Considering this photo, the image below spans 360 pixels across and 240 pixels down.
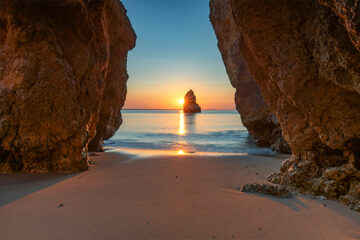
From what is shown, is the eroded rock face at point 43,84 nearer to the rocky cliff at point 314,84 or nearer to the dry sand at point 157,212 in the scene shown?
the dry sand at point 157,212

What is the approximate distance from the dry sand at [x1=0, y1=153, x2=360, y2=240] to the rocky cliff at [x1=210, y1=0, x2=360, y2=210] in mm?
637

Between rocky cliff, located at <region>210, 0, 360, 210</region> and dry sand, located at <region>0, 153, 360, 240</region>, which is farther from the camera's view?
rocky cliff, located at <region>210, 0, 360, 210</region>

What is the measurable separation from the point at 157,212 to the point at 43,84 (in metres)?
4.69

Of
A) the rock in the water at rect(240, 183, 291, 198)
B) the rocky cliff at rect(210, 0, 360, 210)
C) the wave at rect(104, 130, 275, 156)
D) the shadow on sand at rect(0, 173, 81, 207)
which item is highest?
the rocky cliff at rect(210, 0, 360, 210)

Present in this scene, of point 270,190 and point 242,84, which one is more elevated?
point 242,84

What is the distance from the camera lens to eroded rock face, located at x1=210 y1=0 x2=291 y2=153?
1461 centimetres

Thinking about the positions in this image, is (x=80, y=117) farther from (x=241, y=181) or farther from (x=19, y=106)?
(x=241, y=181)

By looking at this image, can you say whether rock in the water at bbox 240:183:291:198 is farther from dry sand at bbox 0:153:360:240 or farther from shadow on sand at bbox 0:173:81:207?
shadow on sand at bbox 0:173:81:207

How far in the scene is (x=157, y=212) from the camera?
3.32m

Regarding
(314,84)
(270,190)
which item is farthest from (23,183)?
(314,84)

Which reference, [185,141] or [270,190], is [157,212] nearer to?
[270,190]

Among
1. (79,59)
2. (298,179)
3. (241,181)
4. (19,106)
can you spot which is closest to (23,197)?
(19,106)

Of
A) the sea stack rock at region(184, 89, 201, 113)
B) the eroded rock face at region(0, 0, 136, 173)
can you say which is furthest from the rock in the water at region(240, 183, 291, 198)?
the sea stack rock at region(184, 89, 201, 113)

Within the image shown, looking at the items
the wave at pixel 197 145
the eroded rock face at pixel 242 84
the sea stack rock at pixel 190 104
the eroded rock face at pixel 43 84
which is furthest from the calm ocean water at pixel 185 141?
the sea stack rock at pixel 190 104
